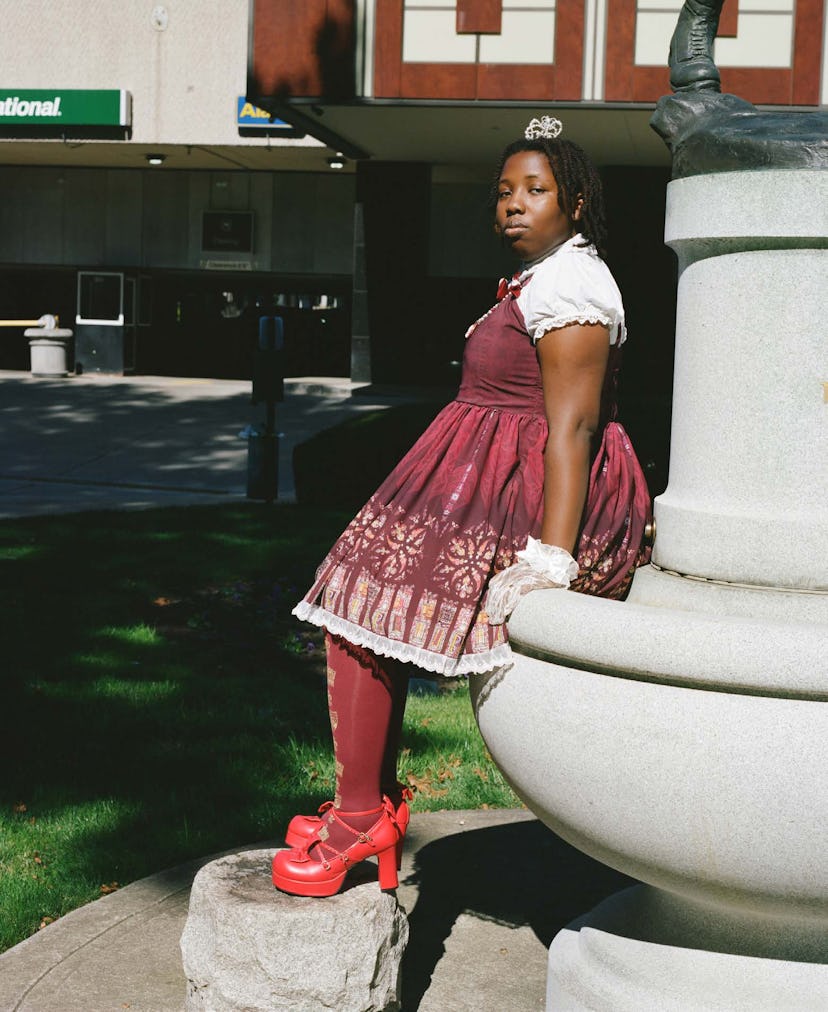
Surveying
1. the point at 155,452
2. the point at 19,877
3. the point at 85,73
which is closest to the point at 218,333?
the point at 85,73

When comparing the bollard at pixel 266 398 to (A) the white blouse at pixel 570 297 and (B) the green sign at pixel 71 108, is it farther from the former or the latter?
(B) the green sign at pixel 71 108

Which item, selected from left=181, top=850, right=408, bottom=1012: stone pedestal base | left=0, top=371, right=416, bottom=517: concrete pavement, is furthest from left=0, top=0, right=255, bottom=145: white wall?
left=181, top=850, right=408, bottom=1012: stone pedestal base

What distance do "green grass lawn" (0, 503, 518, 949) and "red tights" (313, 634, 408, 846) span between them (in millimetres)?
1191

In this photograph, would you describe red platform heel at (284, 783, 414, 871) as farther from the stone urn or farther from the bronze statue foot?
the bronze statue foot

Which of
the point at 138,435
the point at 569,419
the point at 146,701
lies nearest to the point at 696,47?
the point at 569,419

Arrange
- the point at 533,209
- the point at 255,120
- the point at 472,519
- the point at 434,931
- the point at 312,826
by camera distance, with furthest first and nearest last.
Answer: the point at 255,120 < the point at 434,931 < the point at 312,826 < the point at 533,209 < the point at 472,519

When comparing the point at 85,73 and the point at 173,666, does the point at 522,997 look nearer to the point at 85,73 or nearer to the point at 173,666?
the point at 173,666

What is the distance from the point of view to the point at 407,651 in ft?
9.25

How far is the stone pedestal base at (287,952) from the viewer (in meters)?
2.89

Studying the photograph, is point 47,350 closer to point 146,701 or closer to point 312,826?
point 146,701

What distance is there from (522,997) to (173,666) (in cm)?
340

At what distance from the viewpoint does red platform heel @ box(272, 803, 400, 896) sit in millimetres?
3016

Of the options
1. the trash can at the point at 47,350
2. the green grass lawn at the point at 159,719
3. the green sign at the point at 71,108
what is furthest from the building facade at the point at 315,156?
the green grass lawn at the point at 159,719

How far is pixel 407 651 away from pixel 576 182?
110 cm
